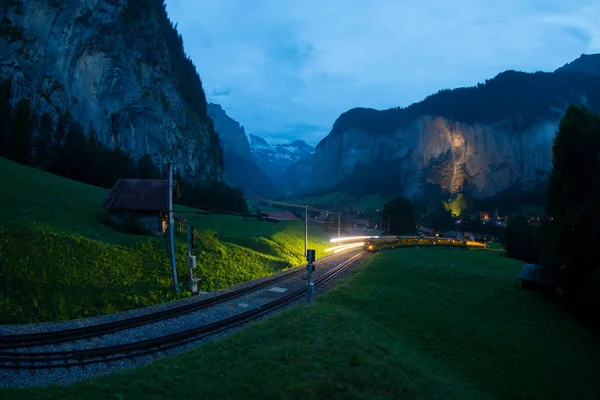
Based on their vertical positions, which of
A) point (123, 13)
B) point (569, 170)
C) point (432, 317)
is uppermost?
point (123, 13)

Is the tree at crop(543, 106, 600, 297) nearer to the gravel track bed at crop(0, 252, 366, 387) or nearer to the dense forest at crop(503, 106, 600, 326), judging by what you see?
the dense forest at crop(503, 106, 600, 326)

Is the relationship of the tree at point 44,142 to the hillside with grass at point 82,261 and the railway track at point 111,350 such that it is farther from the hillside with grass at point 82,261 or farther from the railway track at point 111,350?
the railway track at point 111,350

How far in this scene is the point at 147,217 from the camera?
37.6 meters

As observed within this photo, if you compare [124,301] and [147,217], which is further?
[147,217]

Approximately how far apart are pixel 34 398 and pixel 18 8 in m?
91.3

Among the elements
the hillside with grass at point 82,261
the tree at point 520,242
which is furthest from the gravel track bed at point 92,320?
the tree at point 520,242

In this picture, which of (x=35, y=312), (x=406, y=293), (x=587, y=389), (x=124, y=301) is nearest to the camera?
(x=587, y=389)

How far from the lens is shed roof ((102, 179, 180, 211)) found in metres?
36.7

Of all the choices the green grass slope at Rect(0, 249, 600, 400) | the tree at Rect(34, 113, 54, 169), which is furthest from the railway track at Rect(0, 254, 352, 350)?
the tree at Rect(34, 113, 54, 169)

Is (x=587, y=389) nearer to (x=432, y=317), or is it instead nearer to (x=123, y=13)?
(x=432, y=317)

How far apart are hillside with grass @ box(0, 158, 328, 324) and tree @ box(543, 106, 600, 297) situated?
25042 mm

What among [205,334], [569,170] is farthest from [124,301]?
[569,170]

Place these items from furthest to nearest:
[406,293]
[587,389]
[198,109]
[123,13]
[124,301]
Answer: [198,109] → [123,13] → [406,293] → [124,301] → [587,389]

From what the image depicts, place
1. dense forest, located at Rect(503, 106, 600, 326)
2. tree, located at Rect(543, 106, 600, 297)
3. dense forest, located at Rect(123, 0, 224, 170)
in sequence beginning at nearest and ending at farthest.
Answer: dense forest, located at Rect(503, 106, 600, 326) < tree, located at Rect(543, 106, 600, 297) < dense forest, located at Rect(123, 0, 224, 170)
